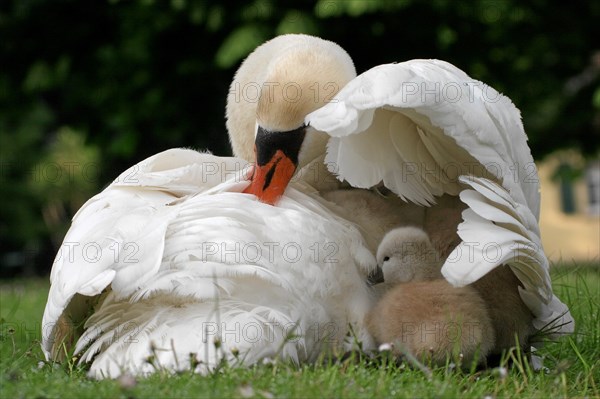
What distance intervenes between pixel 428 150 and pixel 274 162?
649 millimetres

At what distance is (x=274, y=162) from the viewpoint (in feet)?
14.1

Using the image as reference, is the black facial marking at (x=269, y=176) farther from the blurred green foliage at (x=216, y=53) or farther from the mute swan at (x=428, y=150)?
the blurred green foliage at (x=216, y=53)

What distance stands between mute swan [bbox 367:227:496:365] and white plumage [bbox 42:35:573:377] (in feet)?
0.39

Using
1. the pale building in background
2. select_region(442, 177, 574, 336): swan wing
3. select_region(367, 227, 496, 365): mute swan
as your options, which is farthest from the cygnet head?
the pale building in background

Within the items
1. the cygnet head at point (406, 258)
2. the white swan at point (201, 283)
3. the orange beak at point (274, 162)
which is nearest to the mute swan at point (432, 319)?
the cygnet head at point (406, 258)

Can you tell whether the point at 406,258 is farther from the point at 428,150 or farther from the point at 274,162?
the point at 274,162

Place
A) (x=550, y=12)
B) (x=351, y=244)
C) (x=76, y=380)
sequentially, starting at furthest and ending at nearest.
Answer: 1. (x=550, y=12)
2. (x=351, y=244)
3. (x=76, y=380)

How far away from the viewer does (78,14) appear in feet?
38.0

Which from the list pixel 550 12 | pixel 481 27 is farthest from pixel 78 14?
pixel 550 12

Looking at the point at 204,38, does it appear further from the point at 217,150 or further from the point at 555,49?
the point at 555,49

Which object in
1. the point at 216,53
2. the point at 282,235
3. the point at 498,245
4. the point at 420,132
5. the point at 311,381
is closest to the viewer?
the point at 311,381

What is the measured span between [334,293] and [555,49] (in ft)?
28.0

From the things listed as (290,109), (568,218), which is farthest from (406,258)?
(568,218)

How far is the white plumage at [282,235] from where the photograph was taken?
3557mm
